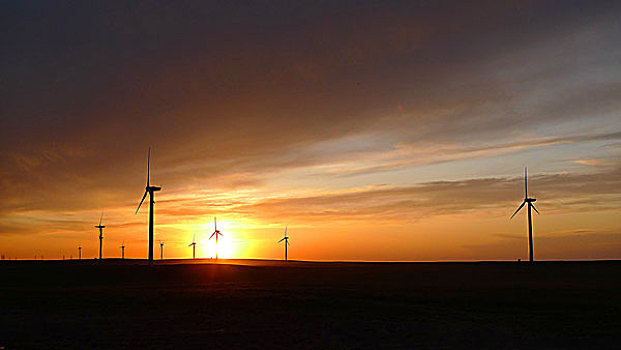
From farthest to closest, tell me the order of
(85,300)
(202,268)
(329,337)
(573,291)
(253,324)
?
(202,268) < (573,291) < (85,300) < (253,324) < (329,337)

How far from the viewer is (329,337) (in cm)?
3294

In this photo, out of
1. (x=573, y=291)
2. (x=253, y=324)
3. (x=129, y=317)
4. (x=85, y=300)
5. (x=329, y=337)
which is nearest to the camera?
(x=329, y=337)

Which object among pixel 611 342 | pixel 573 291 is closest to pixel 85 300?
pixel 611 342

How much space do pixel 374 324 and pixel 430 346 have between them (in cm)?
727

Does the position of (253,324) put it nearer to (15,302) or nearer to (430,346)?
(430,346)

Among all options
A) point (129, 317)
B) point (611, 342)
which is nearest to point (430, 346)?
point (611, 342)

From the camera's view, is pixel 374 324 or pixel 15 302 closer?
pixel 374 324

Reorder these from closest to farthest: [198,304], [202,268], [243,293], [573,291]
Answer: [198,304] < [243,293] < [573,291] < [202,268]

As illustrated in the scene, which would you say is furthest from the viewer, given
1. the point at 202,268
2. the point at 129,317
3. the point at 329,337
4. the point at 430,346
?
the point at 202,268

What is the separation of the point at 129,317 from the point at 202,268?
227 feet

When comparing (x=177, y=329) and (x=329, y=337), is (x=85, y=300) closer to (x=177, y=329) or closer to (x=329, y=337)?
(x=177, y=329)

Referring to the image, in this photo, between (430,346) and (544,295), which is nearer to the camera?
(430,346)

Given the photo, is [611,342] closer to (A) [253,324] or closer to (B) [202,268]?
(A) [253,324]

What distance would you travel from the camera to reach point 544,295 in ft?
197
